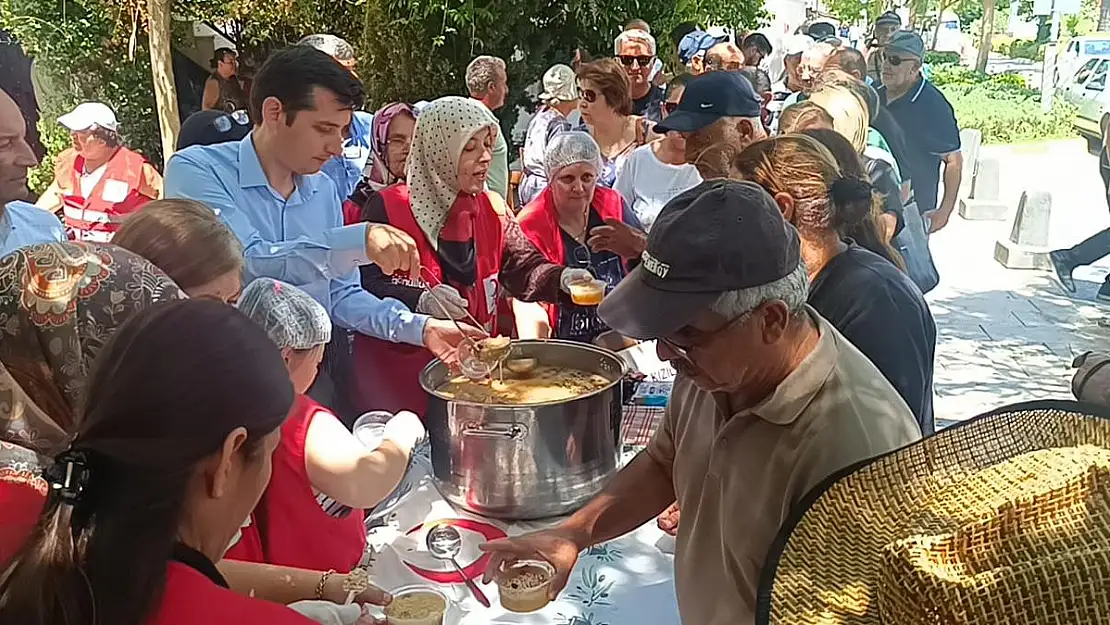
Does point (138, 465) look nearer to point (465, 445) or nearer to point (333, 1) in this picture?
point (465, 445)

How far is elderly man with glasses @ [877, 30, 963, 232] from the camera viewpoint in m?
4.07

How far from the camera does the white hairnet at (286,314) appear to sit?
148 centimetres

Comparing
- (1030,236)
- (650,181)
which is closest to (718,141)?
(650,181)

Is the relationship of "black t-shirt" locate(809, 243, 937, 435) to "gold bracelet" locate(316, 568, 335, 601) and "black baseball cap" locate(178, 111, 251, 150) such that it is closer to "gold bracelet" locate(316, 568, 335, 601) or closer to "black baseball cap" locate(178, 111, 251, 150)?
"gold bracelet" locate(316, 568, 335, 601)

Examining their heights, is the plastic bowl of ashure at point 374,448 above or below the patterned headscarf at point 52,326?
below

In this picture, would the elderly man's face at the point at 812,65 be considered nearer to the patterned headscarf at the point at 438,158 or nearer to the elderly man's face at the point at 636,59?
Result: the elderly man's face at the point at 636,59

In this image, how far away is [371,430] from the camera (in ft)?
5.06

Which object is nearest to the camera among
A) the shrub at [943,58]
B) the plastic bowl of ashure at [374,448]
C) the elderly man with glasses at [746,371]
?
the elderly man with glasses at [746,371]

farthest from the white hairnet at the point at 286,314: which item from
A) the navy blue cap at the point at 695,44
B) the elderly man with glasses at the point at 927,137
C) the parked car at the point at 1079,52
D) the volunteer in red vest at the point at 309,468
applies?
the navy blue cap at the point at 695,44

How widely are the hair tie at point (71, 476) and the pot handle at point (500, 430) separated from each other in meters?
0.86

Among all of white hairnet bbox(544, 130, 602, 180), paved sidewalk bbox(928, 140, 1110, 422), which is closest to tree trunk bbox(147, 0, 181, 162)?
white hairnet bbox(544, 130, 602, 180)

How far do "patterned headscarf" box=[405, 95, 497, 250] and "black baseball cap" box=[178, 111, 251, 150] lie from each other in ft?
4.24

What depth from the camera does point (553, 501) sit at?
1750 mm

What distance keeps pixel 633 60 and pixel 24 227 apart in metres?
3.42
